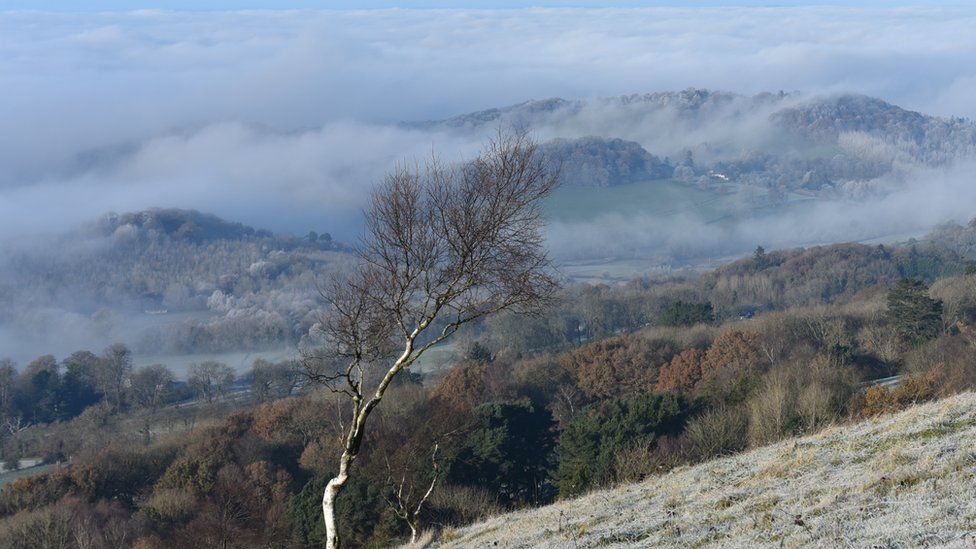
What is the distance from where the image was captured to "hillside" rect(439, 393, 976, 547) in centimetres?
871

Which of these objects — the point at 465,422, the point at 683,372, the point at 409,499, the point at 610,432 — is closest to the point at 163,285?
the point at 683,372

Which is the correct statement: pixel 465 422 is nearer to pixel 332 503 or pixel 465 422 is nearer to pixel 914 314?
pixel 332 503

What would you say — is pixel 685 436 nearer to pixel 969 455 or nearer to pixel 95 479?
pixel 969 455

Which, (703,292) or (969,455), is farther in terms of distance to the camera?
(703,292)

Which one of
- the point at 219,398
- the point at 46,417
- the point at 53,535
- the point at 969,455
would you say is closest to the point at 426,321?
the point at 969,455

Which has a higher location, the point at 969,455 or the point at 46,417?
the point at 969,455

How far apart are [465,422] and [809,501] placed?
2222cm

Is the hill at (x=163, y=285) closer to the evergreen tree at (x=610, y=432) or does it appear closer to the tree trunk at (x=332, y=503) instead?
the evergreen tree at (x=610, y=432)

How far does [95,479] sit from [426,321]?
31.9 metres

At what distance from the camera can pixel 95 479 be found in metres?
38.9

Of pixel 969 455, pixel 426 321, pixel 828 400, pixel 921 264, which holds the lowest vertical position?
pixel 921 264

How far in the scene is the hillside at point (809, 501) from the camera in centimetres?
871

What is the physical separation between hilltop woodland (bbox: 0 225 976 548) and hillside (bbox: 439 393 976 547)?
2.76 metres

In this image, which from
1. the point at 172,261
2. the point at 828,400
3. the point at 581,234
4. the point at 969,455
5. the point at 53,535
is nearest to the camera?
the point at 969,455
